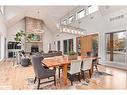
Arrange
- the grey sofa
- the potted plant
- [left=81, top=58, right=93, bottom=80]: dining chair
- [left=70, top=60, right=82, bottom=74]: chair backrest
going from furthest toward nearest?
the grey sofa
the potted plant
[left=81, top=58, right=93, bottom=80]: dining chair
[left=70, top=60, right=82, bottom=74]: chair backrest

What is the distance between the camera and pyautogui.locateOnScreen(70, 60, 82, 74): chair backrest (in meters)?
4.35

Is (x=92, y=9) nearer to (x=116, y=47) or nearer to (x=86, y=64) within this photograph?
(x=86, y=64)

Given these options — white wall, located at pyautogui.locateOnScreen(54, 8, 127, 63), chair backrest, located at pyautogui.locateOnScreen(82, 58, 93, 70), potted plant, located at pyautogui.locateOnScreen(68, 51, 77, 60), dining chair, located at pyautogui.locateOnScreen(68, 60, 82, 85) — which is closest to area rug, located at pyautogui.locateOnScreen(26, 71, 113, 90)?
dining chair, located at pyautogui.locateOnScreen(68, 60, 82, 85)

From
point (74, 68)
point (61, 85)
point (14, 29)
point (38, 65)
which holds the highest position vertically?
point (14, 29)

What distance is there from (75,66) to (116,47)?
287 centimetres

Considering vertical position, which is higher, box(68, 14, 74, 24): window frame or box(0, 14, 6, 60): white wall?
box(68, 14, 74, 24): window frame

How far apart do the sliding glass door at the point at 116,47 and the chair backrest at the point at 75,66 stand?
2298 millimetres

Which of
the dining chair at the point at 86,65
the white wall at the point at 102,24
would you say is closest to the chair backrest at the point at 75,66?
the dining chair at the point at 86,65

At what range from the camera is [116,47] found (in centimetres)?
655

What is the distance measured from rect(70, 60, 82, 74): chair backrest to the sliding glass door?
7.54 feet

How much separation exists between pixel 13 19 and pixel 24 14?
0.42m

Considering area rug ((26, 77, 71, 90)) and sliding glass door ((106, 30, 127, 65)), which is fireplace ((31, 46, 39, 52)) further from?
sliding glass door ((106, 30, 127, 65))

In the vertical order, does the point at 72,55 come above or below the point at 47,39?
below

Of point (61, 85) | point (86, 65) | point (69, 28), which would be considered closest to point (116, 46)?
point (69, 28)
